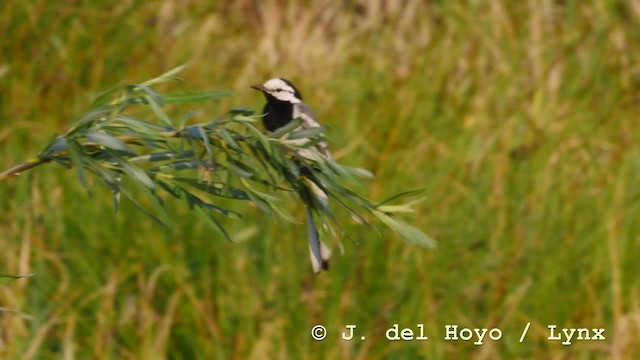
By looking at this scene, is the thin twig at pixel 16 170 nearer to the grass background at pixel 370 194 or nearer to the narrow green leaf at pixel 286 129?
the narrow green leaf at pixel 286 129

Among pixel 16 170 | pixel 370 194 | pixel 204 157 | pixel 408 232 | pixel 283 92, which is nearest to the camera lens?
pixel 16 170

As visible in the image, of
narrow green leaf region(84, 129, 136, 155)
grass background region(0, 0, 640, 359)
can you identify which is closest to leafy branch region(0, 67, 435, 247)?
narrow green leaf region(84, 129, 136, 155)

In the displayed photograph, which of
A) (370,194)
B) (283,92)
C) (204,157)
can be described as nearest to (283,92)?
(283,92)

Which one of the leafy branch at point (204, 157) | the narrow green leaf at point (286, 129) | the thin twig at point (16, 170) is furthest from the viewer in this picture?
the narrow green leaf at point (286, 129)

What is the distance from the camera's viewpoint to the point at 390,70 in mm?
5770

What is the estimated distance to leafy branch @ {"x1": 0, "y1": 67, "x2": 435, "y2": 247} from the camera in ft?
5.49

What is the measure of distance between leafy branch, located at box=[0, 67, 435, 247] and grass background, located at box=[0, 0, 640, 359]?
150cm

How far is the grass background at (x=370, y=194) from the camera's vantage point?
12.5 feet

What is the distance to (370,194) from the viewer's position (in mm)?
4430

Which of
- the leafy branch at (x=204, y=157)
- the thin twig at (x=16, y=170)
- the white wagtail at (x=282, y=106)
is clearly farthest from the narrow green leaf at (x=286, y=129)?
the white wagtail at (x=282, y=106)

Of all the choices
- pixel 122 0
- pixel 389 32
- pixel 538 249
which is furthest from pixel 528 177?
pixel 122 0

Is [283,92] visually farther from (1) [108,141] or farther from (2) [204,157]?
(1) [108,141]

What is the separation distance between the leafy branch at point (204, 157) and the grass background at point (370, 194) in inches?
59.1

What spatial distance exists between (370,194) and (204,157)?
8.49ft
